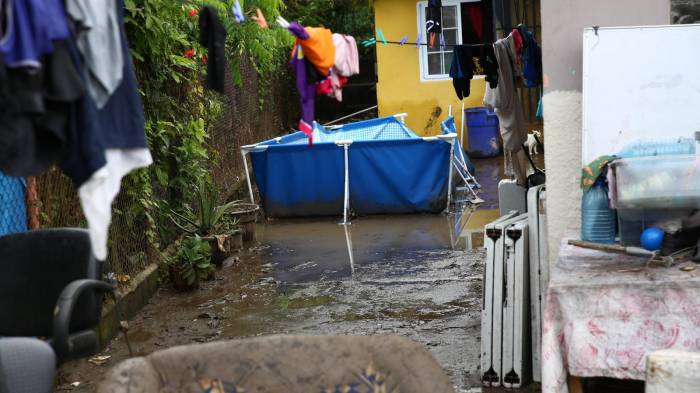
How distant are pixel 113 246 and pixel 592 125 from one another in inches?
165

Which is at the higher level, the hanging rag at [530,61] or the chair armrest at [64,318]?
the hanging rag at [530,61]

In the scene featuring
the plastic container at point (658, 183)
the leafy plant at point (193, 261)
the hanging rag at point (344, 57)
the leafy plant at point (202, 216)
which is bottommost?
the leafy plant at point (193, 261)

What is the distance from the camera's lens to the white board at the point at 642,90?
16.0 feet

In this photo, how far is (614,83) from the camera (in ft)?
16.3

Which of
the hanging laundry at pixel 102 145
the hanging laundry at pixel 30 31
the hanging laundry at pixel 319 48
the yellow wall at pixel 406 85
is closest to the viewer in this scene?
the hanging laundry at pixel 30 31

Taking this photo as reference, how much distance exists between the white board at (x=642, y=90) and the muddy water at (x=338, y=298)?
6.01 feet

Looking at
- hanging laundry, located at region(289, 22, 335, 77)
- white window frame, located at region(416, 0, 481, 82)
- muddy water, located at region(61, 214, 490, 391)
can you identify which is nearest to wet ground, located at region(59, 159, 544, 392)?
muddy water, located at region(61, 214, 490, 391)

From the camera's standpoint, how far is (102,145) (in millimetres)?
2627

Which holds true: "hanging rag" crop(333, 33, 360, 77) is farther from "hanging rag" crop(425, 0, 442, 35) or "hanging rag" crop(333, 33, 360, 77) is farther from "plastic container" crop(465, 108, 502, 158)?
"plastic container" crop(465, 108, 502, 158)

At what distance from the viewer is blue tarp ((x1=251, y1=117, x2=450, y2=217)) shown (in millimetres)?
Result: 11648

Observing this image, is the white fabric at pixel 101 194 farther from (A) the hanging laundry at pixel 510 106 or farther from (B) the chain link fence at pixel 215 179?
(A) the hanging laundry at pixel 510 106

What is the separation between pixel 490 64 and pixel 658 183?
132 inches

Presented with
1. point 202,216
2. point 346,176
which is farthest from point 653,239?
point 346,176

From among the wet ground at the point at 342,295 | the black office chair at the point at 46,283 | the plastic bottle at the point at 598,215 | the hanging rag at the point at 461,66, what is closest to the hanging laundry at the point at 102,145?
the black office chair at the point at 46,283
